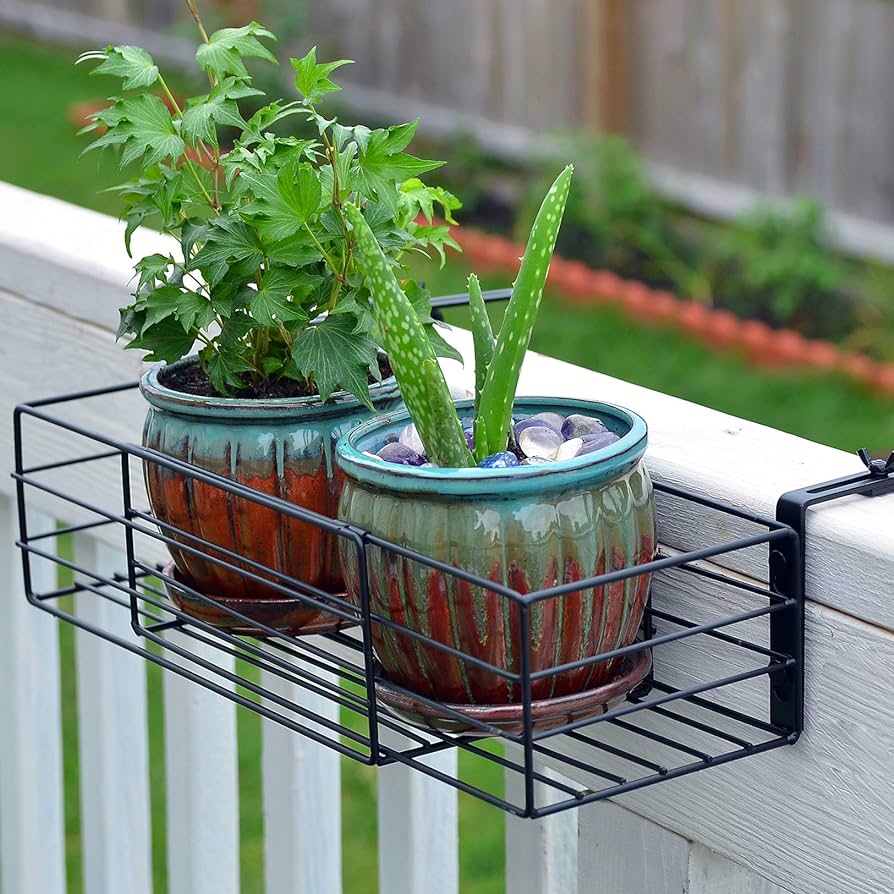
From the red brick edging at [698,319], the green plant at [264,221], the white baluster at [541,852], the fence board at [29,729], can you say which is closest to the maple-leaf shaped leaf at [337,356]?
the green plant at [264,221]

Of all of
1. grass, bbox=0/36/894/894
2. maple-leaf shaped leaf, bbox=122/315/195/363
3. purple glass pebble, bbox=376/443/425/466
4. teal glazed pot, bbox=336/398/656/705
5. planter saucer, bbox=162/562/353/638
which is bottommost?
grass, bbox=0/36/894/894

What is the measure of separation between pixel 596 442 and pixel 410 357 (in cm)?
11

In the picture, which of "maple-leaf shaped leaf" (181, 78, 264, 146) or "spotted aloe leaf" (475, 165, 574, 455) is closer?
"spotted aloe leaf" (475, 165, 574, 455)

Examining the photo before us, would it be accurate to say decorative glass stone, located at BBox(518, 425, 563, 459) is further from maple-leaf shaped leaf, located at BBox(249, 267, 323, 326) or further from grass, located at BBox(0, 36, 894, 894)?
grass, located at BBox(0, 36, 894, 894)

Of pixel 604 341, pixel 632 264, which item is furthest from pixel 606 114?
pixel 604 341

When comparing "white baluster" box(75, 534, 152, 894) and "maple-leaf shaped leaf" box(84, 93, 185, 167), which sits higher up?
"maple-leaf shaped leaf" box(84, 93, 185, 167)

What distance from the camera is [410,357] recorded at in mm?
812

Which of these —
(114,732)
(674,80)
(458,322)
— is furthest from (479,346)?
(674,80)

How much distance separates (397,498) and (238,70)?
0.30 metres

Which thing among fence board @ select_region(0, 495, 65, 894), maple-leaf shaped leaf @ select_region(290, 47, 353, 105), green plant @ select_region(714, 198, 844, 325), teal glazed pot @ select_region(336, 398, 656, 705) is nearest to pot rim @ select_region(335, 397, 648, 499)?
teal glazed pot @ select_region(336, 398, 656, 705)

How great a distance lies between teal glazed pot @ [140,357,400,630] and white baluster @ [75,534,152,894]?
493mm

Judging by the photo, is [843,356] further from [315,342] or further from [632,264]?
[315,342]

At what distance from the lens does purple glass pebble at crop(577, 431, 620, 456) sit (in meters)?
0.83

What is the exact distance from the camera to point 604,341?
4406mm
